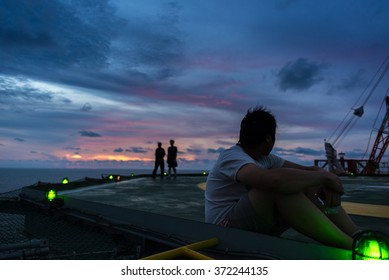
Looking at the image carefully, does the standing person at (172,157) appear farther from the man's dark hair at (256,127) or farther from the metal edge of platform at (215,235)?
the man's dark hair at (256,127)

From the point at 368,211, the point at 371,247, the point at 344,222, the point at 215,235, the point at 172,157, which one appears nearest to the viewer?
the point at 371,247

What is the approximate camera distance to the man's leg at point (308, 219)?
223cm

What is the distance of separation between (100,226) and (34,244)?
3.72ft

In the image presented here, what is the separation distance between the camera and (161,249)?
10.3 feet

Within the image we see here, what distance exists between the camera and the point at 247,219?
2586 mm

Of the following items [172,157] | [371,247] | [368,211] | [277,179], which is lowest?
[368,211]

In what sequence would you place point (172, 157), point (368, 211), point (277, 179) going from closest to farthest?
1. point (277, 179)
2. point (368, 211)
3. point (172, 157)

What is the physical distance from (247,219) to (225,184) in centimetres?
33

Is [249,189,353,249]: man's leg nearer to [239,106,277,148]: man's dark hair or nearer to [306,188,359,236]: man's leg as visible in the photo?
[306,188,359,236]: man's leg

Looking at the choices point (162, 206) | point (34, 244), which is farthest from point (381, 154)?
point (34, 244)

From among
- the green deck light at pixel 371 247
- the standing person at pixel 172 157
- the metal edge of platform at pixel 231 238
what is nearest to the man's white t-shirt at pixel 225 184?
the metal edge of platform at pixel 231 238

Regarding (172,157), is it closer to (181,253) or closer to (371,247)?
(181,253)

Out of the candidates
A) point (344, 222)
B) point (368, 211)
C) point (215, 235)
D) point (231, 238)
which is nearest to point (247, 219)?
point (231, 238)
